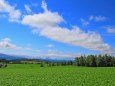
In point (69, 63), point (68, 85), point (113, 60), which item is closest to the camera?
point (68, 85)

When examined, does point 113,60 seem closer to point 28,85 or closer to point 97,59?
point 97,59

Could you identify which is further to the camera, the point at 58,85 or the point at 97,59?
the point at 97,59

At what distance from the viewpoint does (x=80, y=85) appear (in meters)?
15.0

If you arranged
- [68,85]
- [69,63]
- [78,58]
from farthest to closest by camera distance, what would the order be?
[69,63] < [78,58] < [68,85]

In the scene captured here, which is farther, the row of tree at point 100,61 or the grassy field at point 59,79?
the row of tree at point 100,61

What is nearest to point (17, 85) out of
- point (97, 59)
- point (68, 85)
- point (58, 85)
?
point (58, 85)

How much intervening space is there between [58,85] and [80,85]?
119 inches

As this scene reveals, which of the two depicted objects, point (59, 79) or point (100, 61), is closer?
point (59, 79)

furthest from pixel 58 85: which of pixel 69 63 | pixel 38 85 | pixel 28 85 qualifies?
pixel 69 63

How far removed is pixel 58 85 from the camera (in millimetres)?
15141

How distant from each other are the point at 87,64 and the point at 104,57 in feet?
50.1

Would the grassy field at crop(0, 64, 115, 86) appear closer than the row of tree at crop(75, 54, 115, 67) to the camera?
Yes

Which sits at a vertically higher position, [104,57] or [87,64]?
[104,57]

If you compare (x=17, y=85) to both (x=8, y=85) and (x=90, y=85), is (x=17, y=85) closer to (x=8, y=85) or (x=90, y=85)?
(x=8, y=85)
